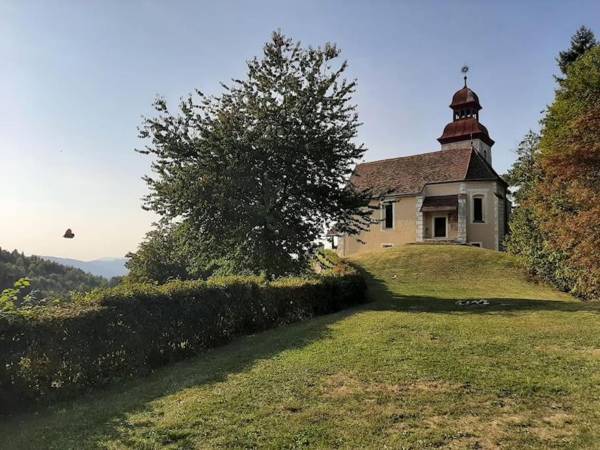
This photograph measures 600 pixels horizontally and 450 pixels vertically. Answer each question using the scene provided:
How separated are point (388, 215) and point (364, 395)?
110 ft

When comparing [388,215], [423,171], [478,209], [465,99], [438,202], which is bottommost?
[388,215]

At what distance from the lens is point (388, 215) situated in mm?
38781

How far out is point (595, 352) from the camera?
809 centimetres

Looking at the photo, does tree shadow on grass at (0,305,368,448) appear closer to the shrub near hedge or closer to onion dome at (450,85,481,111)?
the shrub near hedge

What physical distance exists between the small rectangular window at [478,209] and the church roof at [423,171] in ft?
5.77

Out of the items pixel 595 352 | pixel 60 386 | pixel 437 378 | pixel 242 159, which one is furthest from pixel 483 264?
pixel 60 386

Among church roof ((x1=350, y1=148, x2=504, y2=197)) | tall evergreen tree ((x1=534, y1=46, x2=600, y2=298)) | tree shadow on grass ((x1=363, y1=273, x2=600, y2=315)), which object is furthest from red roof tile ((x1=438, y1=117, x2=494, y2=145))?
tree shadow on grass ((x1=363, y1=273, x2=600, y2=315))

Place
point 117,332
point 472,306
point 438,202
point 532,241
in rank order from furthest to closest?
point 438,202
point 532,241
point 472,306
point 117,332

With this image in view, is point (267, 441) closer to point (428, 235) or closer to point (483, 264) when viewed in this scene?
point (483, 264)

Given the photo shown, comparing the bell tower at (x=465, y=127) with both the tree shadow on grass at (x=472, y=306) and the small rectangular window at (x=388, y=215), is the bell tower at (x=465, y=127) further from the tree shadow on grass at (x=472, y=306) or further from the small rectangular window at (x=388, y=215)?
the tree shadow on grass at (x=472, y=306)

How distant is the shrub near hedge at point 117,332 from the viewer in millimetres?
7113

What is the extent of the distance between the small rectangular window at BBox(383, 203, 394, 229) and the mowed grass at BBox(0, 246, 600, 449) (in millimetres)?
27202

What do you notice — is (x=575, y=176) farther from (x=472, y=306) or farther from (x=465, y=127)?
(x=465, y=127)

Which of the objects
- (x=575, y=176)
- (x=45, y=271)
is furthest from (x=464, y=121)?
(x=45, y=271)
